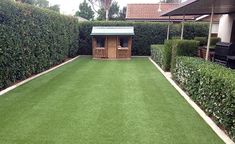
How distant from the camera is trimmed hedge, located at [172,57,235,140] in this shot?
4645 millimetres

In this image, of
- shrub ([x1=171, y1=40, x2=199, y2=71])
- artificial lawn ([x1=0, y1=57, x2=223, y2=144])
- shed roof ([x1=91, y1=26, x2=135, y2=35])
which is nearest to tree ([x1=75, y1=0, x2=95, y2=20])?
shed roof ([x1=91, y1=26, x2=135, y2=35])

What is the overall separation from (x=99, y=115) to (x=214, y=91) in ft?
8.24

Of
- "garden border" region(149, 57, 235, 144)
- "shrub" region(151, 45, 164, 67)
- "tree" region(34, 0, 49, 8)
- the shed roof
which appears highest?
"tree" region(34, 0, 49, 8)

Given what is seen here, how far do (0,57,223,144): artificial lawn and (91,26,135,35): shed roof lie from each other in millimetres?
8765

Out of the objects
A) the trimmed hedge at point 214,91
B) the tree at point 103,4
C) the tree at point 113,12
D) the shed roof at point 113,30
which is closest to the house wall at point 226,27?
the shed roof at point 113,30

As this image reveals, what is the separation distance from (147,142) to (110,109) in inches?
76.0

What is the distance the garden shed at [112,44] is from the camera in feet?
58.4

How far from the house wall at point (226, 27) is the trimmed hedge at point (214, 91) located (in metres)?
9.15

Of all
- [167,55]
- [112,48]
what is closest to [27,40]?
[167,55]

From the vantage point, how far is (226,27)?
54.1 ft

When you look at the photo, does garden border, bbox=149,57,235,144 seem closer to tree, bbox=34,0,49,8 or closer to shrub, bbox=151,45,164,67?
shrub, bbox=151,45,164,67

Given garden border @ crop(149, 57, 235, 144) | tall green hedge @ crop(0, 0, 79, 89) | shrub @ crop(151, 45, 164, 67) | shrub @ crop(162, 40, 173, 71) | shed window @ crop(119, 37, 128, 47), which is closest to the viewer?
garden border @ crop(149, 57, 235, 144)

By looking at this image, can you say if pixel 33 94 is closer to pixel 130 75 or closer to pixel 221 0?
pixel 130 75

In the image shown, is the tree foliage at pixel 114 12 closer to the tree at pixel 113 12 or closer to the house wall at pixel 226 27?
the tree at pixel 113 12
